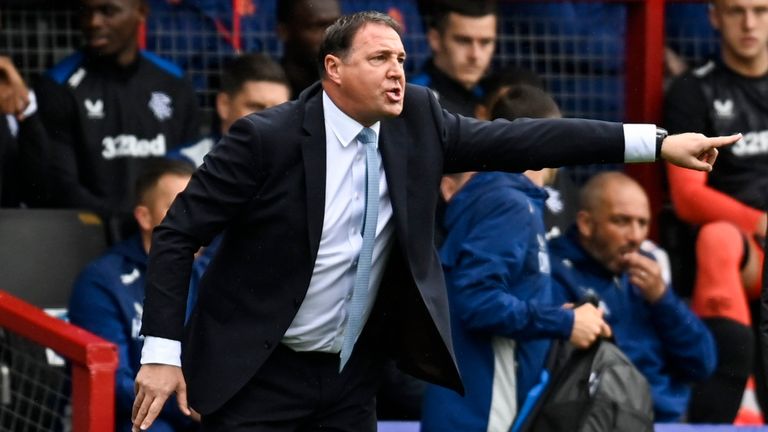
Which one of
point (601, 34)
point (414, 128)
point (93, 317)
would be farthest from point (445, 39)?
point (414, 128)

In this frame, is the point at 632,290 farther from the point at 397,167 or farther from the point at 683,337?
the point at 397,167

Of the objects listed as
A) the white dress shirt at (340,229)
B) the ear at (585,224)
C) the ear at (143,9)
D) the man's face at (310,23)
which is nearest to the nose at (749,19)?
the ear at (585,224)

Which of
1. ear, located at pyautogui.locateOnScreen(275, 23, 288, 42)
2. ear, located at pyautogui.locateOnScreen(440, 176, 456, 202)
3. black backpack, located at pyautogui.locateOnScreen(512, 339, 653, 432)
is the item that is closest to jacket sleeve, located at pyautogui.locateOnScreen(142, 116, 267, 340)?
black backpack, located at pyautogui.locateOnScreen(512, 339, 653, 432)

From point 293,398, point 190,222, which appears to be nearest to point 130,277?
point 293,398

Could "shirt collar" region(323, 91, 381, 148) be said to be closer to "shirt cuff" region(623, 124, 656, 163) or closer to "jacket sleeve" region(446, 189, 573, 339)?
"shirt cuff" region(623, 124, 656, 163)

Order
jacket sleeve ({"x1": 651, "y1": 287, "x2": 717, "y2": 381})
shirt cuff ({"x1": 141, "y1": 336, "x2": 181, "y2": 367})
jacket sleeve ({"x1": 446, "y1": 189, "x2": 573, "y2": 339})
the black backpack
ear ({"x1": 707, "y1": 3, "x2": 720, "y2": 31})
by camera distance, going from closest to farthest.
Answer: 1. shirt cuff ({"x1": 141, "y1": 336, "x2": 181, "y2": 367})
2. jacket sleeve ({"x1": 446, "y1": 189, "x2": 573, "y2": 339})
3. the black backpack
4. jacket sleeve ({"x1": 651, "y1": 287, "x2": 717, "y2": 381})
5. ear ({"x1": 707, "y1": 3, "x2": 720, "y2": 31})

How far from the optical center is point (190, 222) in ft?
14.3

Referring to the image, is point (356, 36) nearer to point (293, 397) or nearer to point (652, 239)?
point (293, 397)

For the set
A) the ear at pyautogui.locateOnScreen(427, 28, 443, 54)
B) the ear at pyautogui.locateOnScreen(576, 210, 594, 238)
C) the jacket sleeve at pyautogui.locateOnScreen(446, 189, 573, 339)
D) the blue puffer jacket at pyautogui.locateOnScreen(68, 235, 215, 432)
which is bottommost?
the blue puffer jacket at pyautogui.locateOnScreen(68, 235, 215, 432)

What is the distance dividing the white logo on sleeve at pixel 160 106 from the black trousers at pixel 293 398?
273cm

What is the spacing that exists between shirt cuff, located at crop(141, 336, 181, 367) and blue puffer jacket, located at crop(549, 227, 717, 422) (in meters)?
2.64

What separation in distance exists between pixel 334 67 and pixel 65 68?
282cm

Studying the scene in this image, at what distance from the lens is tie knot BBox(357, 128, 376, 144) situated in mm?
4516

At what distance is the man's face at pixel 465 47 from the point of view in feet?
23.9
